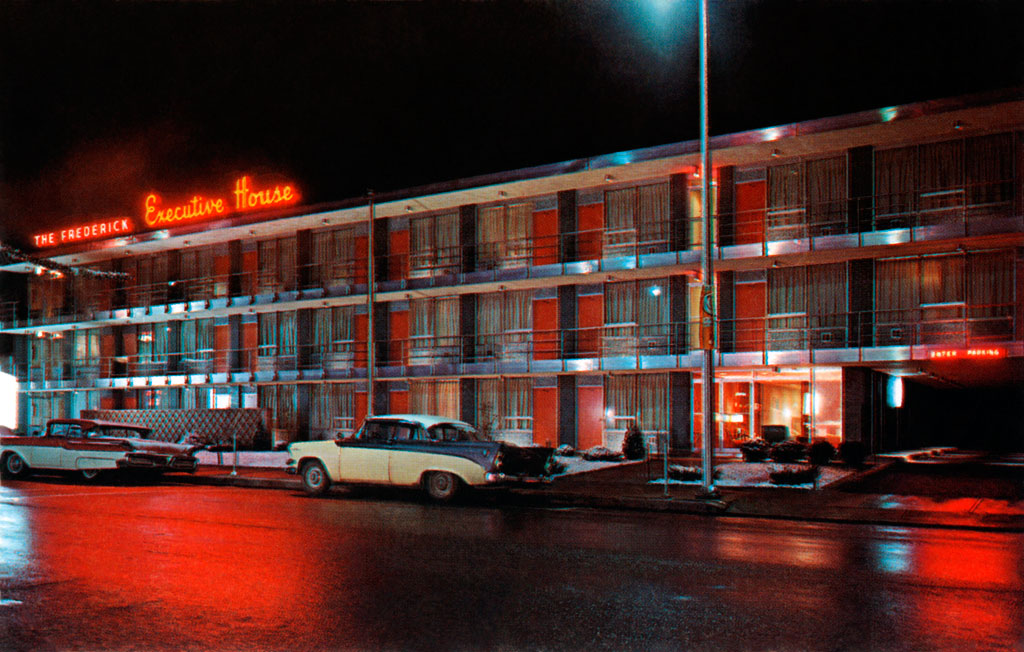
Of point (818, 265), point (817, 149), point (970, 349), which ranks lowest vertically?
point (970, 349)

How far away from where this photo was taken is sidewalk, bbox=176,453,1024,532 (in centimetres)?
1305

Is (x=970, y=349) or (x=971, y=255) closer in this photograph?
(x=970, y=349)

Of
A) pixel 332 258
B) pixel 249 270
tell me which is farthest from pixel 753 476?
pixel 249 270

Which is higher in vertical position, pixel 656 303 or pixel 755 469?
pixel 656 303

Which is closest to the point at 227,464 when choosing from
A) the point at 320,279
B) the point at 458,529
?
the point at 320,279

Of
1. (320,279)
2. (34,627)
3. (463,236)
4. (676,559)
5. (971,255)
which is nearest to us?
(34,627)

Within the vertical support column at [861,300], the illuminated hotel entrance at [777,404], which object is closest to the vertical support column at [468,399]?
the illuminated hotel entrance at [777,404]

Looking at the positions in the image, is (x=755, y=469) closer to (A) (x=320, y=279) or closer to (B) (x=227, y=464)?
(B) (x=227, y=464)

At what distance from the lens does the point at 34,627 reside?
6281mm

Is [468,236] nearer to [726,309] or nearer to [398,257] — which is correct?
[398,257]

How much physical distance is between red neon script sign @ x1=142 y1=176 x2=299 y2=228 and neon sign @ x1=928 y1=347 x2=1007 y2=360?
23.3 metres

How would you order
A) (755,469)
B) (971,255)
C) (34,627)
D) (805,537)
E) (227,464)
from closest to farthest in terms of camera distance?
(34,627) < (805,537) < (755,469) < (971,255) < (227,464)

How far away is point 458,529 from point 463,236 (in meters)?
19.5

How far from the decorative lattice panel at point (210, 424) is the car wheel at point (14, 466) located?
10.3 meters
